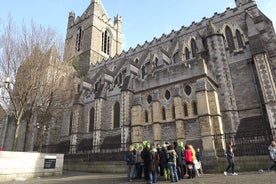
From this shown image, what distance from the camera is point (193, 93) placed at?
16.7m

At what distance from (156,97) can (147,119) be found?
2.43 metres

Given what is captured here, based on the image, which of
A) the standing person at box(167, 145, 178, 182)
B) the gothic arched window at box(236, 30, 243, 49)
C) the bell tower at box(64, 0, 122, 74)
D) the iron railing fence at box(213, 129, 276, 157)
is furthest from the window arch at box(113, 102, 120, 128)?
the bell tower at box(64, 0, 122, 74)

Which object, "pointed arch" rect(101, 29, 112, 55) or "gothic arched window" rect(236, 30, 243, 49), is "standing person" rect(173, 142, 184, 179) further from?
"pointed arch" rect(101, 29, 112, 55)

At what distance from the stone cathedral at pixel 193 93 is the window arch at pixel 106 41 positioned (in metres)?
18.3

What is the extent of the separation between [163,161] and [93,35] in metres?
36.8

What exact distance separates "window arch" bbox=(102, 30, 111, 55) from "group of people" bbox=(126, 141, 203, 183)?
121 feet

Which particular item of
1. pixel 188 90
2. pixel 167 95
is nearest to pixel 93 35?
pixel 167 95

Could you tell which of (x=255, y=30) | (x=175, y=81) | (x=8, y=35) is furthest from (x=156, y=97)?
(x=8, y=35)

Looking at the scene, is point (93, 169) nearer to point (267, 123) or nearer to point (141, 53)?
point (267, 123)

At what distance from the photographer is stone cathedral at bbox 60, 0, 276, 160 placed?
51.4 ft

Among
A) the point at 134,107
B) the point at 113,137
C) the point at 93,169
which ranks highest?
the point at 134,107

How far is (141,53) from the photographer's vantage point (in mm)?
30234

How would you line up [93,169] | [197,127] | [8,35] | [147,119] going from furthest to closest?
[147,119], [93,169], [197,127], [8,35]

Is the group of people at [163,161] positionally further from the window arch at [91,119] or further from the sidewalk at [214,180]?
the window arch at [91,119]
